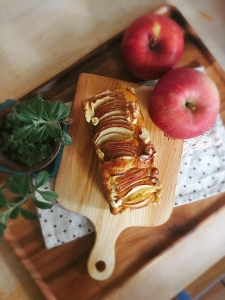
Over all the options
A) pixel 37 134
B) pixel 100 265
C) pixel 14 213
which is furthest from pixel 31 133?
pixel 100 265

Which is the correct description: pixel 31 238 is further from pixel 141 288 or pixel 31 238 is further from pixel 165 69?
pixel 165 69

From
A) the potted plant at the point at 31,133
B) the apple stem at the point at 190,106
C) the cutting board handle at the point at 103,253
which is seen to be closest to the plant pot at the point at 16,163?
the potted plant at the point at 31,133

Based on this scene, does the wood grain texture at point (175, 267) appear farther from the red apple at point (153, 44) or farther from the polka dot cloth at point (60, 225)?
the red apple at point (153, 44)

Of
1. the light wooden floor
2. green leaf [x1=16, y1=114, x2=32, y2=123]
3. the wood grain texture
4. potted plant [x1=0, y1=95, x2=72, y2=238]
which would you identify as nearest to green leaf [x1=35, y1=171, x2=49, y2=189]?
potted plant [x1=0, y1=95, x2=72, y2=238]

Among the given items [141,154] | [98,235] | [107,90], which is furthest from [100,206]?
[107,90]

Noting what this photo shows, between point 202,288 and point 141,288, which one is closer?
point 141,288
